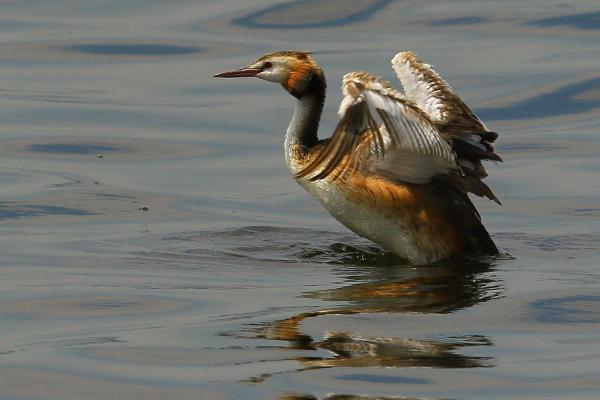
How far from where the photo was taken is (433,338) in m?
9.67

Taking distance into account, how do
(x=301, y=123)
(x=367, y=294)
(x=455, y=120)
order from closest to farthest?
(x=367, y=294) → (x=301, y=123) → (x=455, y=120)

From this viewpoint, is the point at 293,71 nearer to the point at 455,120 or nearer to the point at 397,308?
the point at 455,120

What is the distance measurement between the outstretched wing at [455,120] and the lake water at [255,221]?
67 centimetres

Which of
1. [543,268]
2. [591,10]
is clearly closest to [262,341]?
[543,268]

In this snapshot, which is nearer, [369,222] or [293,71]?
[369,222]

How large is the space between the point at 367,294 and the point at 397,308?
595mm

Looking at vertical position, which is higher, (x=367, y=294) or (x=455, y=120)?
(x=455, y=120)

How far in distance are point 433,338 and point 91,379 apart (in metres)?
1.99

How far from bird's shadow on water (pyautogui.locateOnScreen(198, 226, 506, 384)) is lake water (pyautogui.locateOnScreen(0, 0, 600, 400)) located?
0.09 ft

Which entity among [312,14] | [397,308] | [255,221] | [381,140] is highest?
[312,14]

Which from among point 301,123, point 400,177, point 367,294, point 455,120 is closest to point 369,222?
point 400,177

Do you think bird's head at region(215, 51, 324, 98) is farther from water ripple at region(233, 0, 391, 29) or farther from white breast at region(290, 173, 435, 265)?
water ripple at region(233, 0, 391, 29)

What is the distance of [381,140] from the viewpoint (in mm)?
11477

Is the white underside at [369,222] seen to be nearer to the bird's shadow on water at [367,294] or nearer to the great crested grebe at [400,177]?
the great crested grebe at [400,177]
